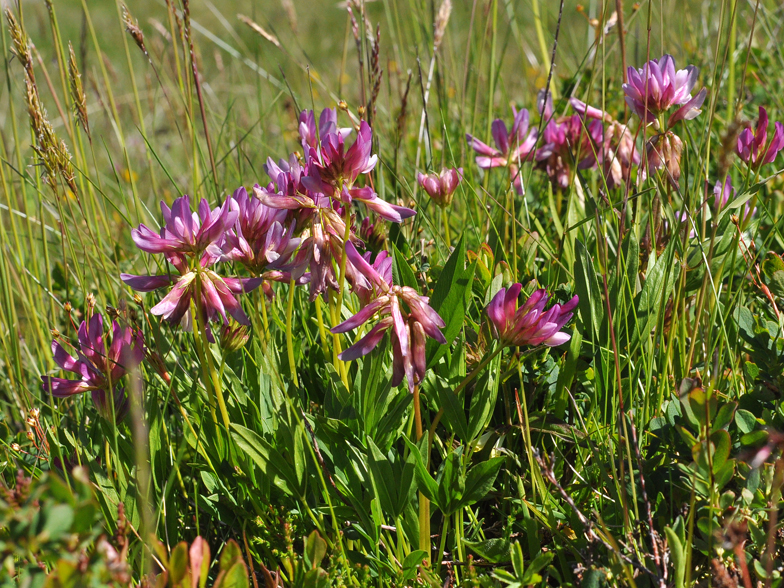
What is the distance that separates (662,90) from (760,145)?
0.80 feet

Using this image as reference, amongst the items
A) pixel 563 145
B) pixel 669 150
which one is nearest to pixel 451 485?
pixel 669 150

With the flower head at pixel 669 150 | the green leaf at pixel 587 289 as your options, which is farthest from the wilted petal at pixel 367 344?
the flower head at pixel 669 150

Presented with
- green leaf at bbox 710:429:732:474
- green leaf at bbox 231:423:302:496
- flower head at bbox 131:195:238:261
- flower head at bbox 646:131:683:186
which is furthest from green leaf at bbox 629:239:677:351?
flower head at bbox 131:195:238:261

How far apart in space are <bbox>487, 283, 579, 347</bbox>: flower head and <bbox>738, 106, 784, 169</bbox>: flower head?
637mm

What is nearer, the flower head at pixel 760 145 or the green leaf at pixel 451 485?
the green leaf at pixel 451 485

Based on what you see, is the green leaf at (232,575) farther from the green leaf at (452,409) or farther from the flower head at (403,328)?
the green leaf at (452,409)

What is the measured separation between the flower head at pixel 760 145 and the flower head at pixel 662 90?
13 cm

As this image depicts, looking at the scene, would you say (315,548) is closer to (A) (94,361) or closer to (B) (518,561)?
(B) (518,561)

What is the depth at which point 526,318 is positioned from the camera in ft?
3.26

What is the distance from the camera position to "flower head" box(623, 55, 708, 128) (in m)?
1.28

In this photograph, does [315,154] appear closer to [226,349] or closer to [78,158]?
[226,349]

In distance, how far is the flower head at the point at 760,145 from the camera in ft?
4.35

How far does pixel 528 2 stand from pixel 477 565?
217cm

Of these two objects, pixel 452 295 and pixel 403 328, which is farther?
pixel 452 295
